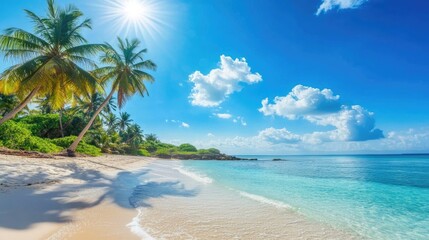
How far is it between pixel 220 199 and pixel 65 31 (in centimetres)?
1469

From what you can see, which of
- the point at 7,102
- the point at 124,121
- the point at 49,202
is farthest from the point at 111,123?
the point at 49,202

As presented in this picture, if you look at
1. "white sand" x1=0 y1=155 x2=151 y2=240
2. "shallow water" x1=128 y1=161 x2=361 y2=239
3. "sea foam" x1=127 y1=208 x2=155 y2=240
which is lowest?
"shallow water" x1=128 y1=161 x2=361 y2=239

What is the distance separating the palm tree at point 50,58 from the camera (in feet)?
44.1

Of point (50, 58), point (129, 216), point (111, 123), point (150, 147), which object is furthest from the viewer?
point (150, 147)

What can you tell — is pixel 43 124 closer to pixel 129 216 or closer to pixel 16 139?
pixel 16 139

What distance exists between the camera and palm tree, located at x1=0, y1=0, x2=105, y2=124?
13.4m

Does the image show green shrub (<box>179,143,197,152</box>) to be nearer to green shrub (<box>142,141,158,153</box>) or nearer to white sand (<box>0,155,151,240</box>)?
green shrub (<box>142,141,158,153</box>)

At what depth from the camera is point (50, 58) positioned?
1467 centimetres

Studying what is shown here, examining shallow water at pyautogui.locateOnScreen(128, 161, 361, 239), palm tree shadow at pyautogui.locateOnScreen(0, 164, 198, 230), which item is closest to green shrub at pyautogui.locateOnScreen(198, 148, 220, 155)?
palm tree shadow at pyautogui.locateOnScreen(0, 164, 198, 230)

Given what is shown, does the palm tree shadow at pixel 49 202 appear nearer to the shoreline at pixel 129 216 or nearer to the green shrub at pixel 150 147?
the shoreline at pixel 129 216

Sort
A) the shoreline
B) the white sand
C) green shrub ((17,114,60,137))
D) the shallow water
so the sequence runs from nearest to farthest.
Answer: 1. the white sand
2. the shoreline
3. the shallow water
4. green shrub ((17,114,60,137))

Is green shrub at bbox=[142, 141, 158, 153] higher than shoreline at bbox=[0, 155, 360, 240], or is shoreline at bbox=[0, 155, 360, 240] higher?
green shrub at bbox=[142, 141, 158, 153]

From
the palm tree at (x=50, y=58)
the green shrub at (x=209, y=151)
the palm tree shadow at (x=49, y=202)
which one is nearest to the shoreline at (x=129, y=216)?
the palm tree shadow at (x=49, y=202)

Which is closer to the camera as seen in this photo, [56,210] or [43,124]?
[56,210]
